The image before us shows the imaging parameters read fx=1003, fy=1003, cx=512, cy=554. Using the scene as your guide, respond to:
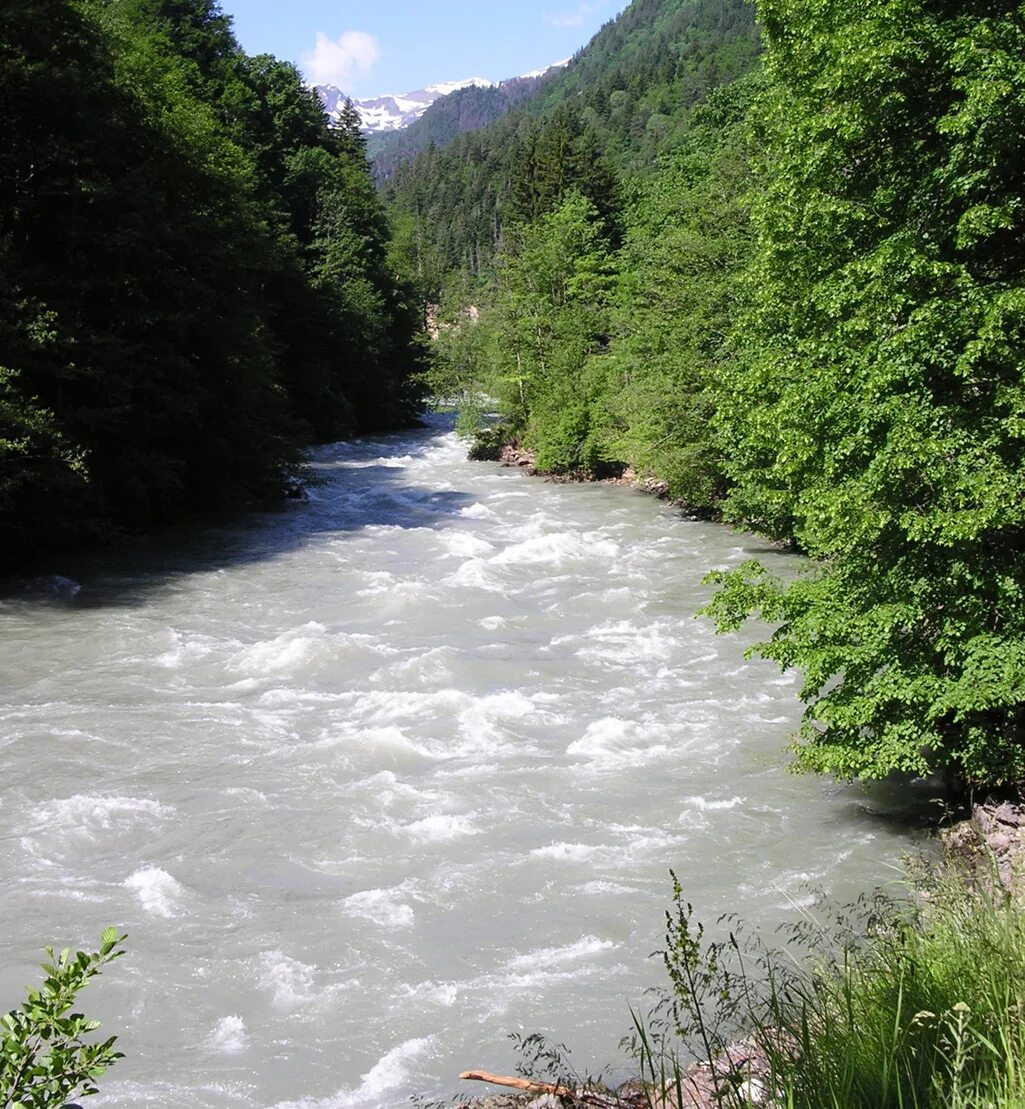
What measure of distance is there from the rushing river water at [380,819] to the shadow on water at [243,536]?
98 cm

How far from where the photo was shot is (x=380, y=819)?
10297 millimetres

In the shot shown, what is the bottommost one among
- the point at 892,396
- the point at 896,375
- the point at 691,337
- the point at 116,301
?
the point at 892,396

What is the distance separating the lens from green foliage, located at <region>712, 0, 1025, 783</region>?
8375 mm

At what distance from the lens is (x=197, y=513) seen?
28234mm

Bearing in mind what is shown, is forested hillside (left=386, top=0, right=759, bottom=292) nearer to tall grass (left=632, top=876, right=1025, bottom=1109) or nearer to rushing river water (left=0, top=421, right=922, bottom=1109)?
rushing river water (left=0, top=421, right=922, bottom=1109)

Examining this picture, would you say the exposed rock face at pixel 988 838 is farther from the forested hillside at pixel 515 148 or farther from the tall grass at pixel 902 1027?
the forested hillside at pixel 515 148

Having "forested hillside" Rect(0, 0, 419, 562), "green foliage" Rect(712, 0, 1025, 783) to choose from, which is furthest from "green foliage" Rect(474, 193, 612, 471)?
"green foliage" Rect(712, 0, 1025, 783)

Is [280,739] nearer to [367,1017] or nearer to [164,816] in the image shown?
[164,816]

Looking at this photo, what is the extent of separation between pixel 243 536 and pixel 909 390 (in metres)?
19.4

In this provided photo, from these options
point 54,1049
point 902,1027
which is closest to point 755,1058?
point 902,1027

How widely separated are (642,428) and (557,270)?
15.8 metres

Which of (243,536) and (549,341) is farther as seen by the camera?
(549,341)

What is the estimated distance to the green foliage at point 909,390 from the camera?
330 inches

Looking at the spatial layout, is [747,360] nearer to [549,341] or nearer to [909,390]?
[909,390]
